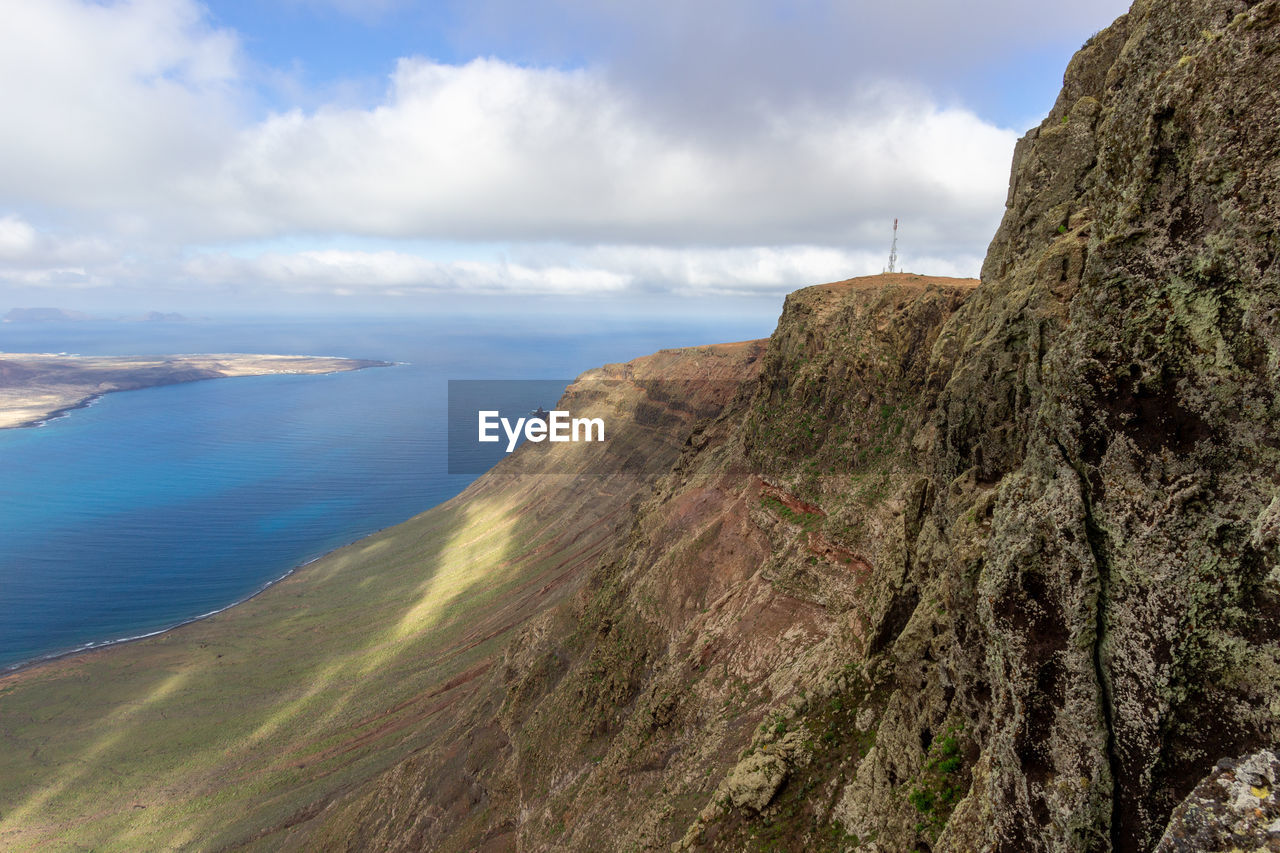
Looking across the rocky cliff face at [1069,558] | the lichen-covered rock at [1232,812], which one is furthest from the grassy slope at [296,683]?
the lichen-covered rock at [1232,812]

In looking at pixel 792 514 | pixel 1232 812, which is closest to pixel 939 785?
pixel 1232 812

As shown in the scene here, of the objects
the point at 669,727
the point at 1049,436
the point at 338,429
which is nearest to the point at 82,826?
the point at 669,727

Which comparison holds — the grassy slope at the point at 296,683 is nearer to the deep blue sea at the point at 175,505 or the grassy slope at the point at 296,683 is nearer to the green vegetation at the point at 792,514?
the deep blue sea at the point at 175,505

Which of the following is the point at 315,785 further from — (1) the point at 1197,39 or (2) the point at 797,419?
(1) the point at 1197,39

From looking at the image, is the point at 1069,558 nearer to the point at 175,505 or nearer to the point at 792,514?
the point at 792,514

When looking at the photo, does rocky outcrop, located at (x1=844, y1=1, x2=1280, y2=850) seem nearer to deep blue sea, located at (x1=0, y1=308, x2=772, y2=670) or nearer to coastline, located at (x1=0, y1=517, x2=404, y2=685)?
coastline, located at (x1=0, y1=517, x2=404, y2=685)

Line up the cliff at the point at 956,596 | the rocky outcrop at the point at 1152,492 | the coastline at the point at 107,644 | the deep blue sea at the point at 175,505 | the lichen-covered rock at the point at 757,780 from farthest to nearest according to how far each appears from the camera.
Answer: the deep blue sea at the point at 175,505
the coastline at the point at 107,644
the lichen-covered rock at the point at 757,780
the cliff at the point at 956,596
the rocky outcrop at the point at 1152,492
